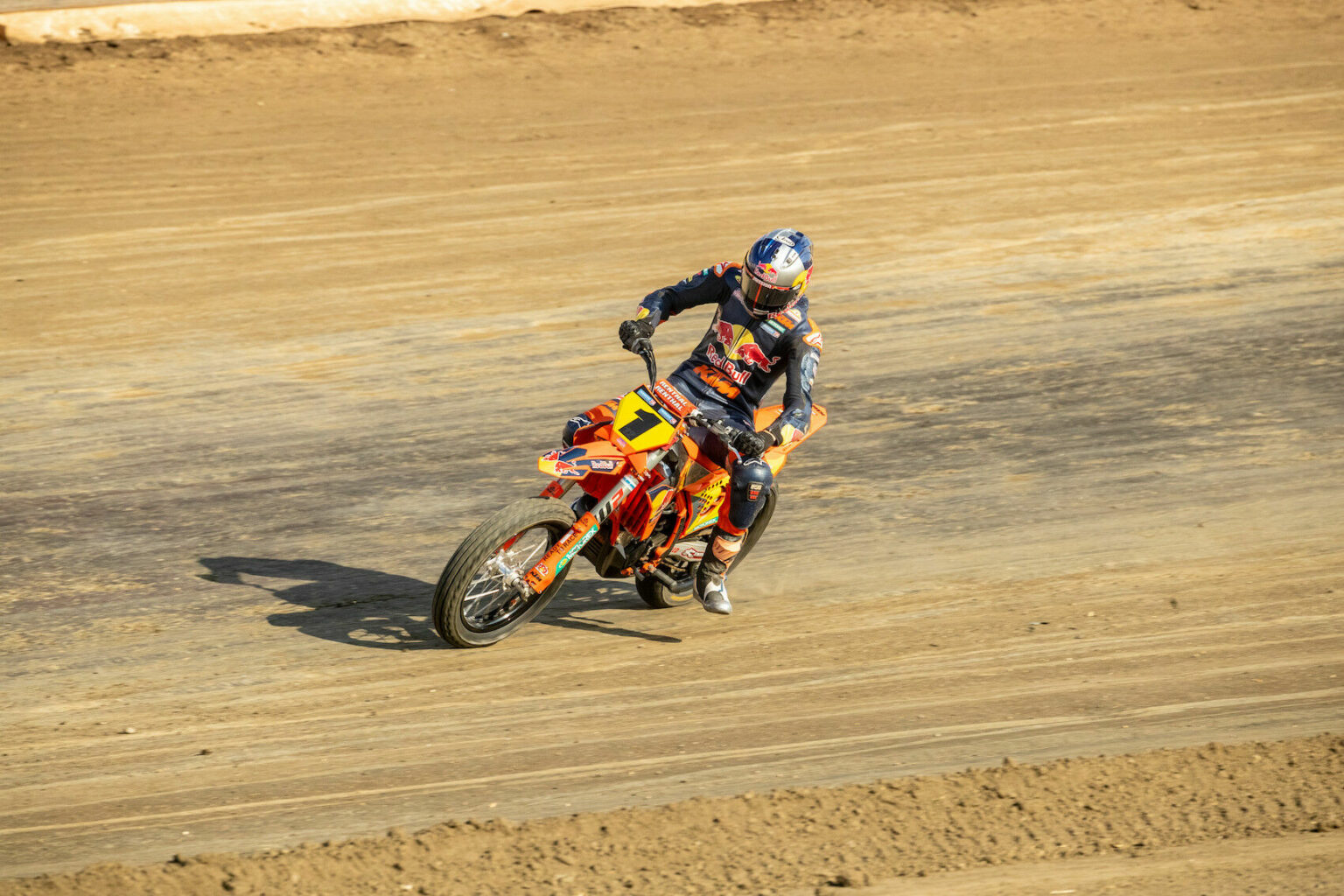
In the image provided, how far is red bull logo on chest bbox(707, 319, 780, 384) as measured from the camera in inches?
310

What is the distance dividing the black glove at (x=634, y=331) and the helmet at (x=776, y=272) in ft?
1.95

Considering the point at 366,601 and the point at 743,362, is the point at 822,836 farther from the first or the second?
the point at 366,601

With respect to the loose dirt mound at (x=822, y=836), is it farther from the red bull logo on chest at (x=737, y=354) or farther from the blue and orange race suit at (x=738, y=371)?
the red bull logo on chest at (x=737, y=354)

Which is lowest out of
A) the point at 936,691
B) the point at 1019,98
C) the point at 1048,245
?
the point at 936,691

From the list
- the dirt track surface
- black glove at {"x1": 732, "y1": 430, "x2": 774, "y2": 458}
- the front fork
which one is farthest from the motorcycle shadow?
black glove at {"x1": 732, "y1": 430, "x2": 774, "y2": 458}

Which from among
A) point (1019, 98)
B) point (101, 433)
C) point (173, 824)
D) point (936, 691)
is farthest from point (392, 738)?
point (1019, 98)

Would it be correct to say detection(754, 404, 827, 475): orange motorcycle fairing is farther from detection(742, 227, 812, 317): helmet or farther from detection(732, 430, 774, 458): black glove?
detection(742, 227, 812, 317): helmet

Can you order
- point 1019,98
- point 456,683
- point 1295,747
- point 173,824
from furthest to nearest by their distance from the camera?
1. point 1019,98
2. point 456,683
3. point 1295,747
4. point 173,824

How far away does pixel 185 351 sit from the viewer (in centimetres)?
1315

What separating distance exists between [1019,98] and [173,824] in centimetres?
1857

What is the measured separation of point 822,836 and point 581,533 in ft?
7.39

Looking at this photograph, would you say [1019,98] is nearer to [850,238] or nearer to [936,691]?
[850,238]

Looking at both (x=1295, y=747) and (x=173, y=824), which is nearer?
(x=173, y=824)

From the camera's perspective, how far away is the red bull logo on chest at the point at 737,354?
7.87 meters
